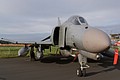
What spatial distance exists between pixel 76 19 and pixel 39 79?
4.51 metres

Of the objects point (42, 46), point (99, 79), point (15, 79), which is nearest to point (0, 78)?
point (15, 79)

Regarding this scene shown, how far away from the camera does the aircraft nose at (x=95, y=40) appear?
7.82 meters

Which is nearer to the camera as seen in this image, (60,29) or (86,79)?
(86,79)

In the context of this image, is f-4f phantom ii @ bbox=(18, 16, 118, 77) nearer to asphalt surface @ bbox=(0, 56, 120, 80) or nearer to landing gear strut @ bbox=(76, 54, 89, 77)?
landing gear strut @ bbox=(76, 54, 89, 77)

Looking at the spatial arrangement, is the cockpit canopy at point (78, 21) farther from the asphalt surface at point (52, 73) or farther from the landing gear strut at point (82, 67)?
the asphalt surface at point (52, 73)

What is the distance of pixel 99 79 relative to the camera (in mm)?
8625

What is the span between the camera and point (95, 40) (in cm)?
802

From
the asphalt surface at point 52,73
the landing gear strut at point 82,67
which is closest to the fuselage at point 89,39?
the landing gear strut at point 82,67

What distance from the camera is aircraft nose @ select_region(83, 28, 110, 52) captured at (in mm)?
7820

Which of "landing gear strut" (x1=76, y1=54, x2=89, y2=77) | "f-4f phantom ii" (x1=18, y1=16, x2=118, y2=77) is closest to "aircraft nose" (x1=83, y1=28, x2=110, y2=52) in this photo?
"f-4f phantom ii" (x1=18, y1=16, x2=118, y2=77)

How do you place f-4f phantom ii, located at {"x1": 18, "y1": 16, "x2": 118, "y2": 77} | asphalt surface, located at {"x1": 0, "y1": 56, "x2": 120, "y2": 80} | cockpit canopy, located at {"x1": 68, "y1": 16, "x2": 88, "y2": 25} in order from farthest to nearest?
1. cockpit canopy, located at {"x1": 68, "y1": 16, "x2": 88, "y2": 25}
2. asphalt surface, located at {"x1": 0, "y1": 56, "x2": 120, "y2": 80}
3. f-4f phantom ii, located at {"x1": 18, "y1": 16, "x2": 118, "y2": 77}

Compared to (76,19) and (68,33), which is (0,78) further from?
(76,19)

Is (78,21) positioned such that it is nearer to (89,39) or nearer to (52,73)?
(52,73)

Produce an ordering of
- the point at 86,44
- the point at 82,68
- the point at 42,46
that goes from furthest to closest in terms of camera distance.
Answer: the point at 42,46 → the point at 82,68 → the point at 86,44
